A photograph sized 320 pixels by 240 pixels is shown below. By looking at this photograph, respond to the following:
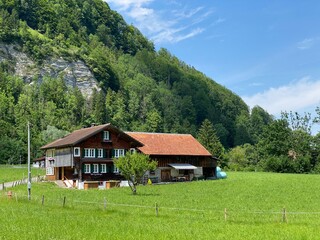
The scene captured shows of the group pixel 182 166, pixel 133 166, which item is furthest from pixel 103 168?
pixel 133 166

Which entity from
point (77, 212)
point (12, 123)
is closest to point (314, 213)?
point (77, 212)

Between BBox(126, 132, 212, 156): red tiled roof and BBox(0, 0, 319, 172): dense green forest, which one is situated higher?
BBox(0, 0, 319, 172): dense green forest

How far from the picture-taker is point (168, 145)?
2835 inches

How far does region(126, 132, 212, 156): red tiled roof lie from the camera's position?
69125 millimetres

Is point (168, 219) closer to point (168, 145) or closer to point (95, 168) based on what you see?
point (95, 168)

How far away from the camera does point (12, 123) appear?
140 m

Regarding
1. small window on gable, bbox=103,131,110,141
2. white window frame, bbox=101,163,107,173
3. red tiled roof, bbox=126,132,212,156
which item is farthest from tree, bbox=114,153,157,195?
red tiled roof, bbox=126,132,212,156

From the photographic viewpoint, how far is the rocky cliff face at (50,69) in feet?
546

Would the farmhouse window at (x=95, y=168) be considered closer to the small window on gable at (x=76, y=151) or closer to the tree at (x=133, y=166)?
the small window on gable at (x=76, y=151)

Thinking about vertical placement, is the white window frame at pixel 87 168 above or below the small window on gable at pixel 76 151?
below

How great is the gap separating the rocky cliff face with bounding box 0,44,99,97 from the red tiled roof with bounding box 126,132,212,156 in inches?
3926

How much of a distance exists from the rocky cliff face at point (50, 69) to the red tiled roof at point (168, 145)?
327 ft


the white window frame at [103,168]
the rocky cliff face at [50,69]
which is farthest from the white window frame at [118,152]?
the rocky cliff face at [50,69]

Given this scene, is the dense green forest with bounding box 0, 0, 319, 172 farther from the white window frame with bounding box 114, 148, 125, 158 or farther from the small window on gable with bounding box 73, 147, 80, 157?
the small window on gable with bounding box 73, 147, 80, 157
